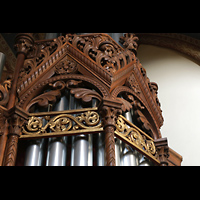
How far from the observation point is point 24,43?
297 cm

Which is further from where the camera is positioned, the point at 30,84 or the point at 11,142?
the point at 30,84

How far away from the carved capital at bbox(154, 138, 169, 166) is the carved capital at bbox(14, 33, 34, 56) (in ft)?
4.00

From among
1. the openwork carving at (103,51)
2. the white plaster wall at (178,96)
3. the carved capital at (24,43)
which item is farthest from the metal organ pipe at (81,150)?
the white plaster wall at (178,96)

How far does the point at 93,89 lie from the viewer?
2.65 m

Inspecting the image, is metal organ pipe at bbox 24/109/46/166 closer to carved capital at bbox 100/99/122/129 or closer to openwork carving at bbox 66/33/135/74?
carved capital at bbox 100/99/122/129

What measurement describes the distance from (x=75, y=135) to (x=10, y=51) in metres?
2.76

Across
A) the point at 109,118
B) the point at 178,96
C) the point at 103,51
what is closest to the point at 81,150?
the point at 109,118

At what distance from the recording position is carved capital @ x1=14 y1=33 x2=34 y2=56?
2951mm

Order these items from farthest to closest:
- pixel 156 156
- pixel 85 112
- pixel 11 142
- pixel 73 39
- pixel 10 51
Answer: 1. pixel 10 51
2. pixel 73 39
3. pixel 156 156
4. pixel 85 112
5. pixel 11 142

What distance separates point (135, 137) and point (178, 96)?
1632 mm

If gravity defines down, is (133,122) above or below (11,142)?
above

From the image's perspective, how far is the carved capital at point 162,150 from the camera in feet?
8.61
